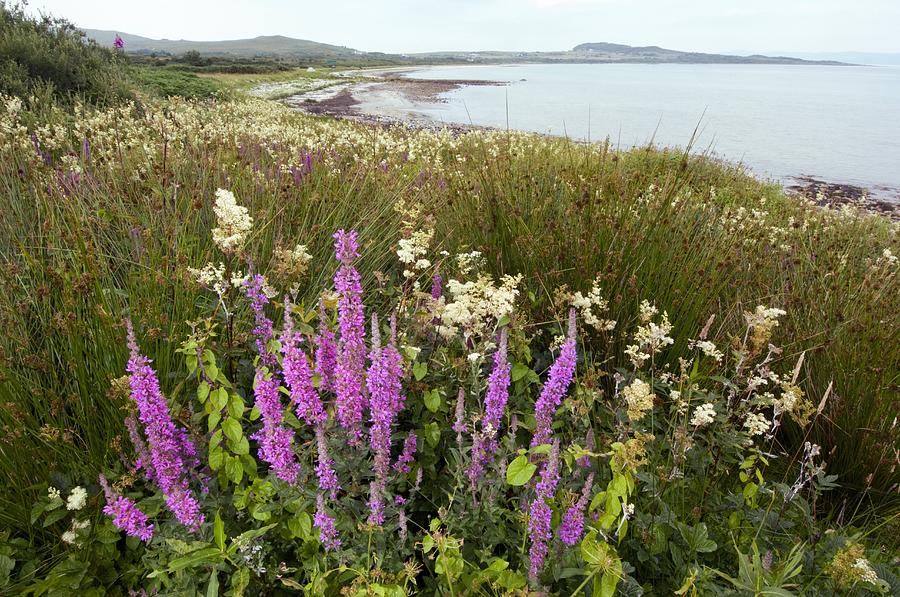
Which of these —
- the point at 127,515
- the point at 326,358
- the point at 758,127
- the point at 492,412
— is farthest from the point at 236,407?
the point at 758,127

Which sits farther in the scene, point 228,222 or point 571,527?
point 228,222

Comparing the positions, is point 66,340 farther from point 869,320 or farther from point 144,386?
point 869,320

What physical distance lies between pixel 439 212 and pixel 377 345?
3187 mm

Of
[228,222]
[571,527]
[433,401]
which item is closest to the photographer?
[571,527]

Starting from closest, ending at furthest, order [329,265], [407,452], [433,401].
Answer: [407,452] < [433,401] < [329,265]

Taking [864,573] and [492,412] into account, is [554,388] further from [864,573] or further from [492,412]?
[864,573]

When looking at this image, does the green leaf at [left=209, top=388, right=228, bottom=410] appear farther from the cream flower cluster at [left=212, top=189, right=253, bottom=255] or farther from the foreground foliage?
the cream flower cluster at [left=212, top=189, right=253, bottom=255]

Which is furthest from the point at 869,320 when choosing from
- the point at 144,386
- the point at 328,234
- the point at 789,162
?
the point at 789,162

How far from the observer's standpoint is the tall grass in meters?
2.26

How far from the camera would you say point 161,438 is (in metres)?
1.73

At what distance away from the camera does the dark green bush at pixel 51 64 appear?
433 inches

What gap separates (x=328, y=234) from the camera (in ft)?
12.7

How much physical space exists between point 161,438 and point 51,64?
48.9ft

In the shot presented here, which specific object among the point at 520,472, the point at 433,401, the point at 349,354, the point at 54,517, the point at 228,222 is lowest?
the point at 54,517
